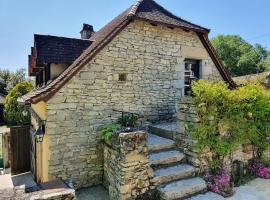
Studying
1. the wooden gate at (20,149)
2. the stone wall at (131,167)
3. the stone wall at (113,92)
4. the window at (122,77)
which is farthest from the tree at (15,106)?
the stone wall at (131,167)

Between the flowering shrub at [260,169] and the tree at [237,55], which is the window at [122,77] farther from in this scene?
the tree at [237,55]

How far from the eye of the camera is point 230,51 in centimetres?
3481

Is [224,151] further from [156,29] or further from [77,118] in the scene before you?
[156,29]

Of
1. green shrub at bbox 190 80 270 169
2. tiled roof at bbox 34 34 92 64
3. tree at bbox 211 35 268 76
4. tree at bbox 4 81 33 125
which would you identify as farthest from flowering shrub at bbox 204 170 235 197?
tree at bbox 211 35 268 76

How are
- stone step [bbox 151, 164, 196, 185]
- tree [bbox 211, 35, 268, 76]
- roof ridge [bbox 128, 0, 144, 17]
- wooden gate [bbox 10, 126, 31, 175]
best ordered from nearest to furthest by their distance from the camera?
stone step [bbox 151, 164, 196, 185]
roof ridge [bbox 128, 0, 144, 17]
wooden gate [bbox 10, 126, 31, 175]
tree [bbox 211, 35, 268, 76]

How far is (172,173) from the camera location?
5961 mm

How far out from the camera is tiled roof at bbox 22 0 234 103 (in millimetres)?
6547

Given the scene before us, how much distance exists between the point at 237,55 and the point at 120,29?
31.5 meters

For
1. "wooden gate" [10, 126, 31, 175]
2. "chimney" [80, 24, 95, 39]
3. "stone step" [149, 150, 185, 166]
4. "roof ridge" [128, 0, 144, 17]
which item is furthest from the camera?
"chimney" [80, 24, 95, 39]

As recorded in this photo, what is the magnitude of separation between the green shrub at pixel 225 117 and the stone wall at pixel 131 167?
1.64 metres

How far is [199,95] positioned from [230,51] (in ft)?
105

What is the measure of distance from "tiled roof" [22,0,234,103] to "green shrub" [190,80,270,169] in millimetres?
3164

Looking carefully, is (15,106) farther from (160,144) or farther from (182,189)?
(182,189)

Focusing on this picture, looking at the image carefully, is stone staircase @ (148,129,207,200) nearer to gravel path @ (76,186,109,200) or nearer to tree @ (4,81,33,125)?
gravel path @ (76,186,109,200)
